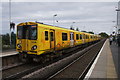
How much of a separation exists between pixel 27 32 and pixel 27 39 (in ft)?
1.79

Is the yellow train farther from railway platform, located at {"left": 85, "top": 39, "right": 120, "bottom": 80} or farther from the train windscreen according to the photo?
railway platform, located at {"left": 85, "top": 39, "right": 120, "bottom": 80}

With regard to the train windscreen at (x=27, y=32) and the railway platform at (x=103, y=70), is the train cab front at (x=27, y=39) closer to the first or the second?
the train windscreen at (x=27, y=32)

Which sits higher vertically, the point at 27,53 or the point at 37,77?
the point at 27,53

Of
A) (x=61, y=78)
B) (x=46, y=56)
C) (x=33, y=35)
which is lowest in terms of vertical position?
Result: (x=61, y=78)

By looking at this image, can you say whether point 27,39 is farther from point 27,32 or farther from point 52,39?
point 52,39

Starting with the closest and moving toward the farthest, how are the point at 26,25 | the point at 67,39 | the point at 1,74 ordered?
the point at 1,74, the point at 26,25, the point at 67,39

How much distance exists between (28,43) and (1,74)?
2.67 metres

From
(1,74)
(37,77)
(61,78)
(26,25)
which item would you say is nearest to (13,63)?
(1,74)

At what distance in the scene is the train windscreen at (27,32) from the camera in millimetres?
8666

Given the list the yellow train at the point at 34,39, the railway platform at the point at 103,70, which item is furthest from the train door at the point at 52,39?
the railway platform at the point at 103,70

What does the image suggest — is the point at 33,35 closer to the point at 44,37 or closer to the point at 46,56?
the point at 44,37

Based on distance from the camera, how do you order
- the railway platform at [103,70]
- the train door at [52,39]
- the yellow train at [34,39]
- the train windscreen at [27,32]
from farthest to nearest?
the train door at [52,39]
the train windscreen at [27,32]
the yellow train at [34,39]
the railway platform at [103,70]

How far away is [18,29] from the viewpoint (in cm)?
955

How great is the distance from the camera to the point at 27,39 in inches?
353
